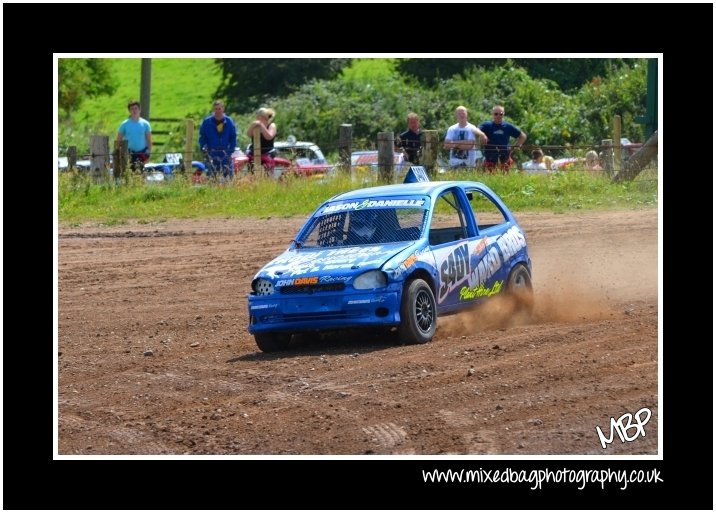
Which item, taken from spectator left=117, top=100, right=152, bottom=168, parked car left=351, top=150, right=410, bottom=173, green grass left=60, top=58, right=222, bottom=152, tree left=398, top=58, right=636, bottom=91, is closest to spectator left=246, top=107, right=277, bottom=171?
parked car left=351, top=150, right=410, bottom=173

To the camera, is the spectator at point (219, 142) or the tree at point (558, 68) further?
the tree at point (558, 68)

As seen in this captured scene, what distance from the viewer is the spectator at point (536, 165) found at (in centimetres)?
2353

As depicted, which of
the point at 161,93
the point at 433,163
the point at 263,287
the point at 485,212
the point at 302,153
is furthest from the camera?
the point at 161,93

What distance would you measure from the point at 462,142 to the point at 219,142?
15.1 ft

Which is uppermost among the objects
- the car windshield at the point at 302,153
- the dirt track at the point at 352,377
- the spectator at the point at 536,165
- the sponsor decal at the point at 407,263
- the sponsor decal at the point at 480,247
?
the car windshield at the point at 302,153

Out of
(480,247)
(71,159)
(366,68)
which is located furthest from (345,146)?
(366,68)

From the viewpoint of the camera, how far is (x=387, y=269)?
11.3 metres

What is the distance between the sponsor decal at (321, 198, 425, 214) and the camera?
40.9 feet

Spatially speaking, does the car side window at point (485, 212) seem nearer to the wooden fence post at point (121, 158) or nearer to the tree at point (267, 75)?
the wooden fence post at point (121, 158)

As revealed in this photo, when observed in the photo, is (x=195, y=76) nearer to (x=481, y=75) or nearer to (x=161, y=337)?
(x=481, y=75)

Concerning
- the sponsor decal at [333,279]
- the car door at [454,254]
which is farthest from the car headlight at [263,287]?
the car door at [454,254]

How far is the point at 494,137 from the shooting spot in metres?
23.5

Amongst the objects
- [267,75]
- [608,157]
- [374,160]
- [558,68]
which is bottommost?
[608,157]

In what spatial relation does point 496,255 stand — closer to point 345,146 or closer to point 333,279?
point 333,279
